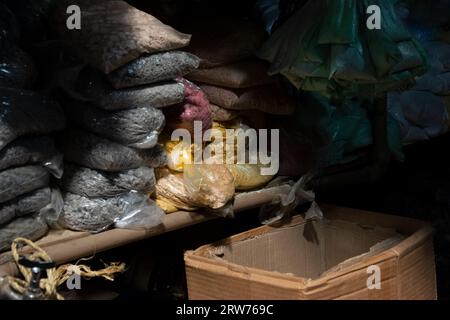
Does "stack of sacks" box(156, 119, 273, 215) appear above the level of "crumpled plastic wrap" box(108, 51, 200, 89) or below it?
below

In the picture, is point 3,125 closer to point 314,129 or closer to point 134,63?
point 134,63

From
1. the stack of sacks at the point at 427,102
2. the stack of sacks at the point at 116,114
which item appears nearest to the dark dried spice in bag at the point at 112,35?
the stack of sacks at the point at 116,114

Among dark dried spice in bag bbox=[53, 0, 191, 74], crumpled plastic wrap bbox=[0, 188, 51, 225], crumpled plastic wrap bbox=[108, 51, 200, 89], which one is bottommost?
crumpled plastic wrap bbox=[0, 188, 51, 225]

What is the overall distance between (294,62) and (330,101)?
1.48 feet

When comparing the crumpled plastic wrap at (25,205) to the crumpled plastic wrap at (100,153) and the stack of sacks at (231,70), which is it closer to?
the crumpled plastic wrap at (100,153)

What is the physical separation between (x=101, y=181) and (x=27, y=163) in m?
Answer: 0.17

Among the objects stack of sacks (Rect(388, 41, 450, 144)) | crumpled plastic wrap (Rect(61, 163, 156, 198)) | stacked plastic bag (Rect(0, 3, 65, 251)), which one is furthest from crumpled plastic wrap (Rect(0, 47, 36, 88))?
stack of sacks (Rect(388, 41, 450, 144))

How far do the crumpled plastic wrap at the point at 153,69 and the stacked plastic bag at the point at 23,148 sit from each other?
0.15m

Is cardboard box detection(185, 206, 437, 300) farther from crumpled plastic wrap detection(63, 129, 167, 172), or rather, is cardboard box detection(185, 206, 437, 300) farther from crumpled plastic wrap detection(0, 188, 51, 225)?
crumpled plastic wrap detection(0, 188, 51, 225)

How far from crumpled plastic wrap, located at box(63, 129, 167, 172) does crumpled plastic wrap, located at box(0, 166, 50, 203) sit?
0.10m

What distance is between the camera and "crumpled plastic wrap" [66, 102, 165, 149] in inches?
52.4

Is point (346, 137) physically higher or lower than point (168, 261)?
higher

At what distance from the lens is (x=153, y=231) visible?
1.41m
